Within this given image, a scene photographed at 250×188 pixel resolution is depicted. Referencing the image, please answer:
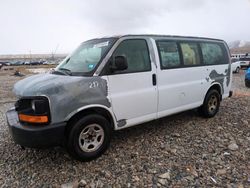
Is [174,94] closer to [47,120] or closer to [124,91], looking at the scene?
[124,91]

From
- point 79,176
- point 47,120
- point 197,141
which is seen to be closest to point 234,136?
point 197,141

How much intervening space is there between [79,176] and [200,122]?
11.2ft

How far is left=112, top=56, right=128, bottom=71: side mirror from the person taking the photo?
138 inches

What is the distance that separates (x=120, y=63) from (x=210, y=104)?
3273mm

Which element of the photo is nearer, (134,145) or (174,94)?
(134,145)

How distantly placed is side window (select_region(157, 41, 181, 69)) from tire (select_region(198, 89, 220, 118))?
147 cm

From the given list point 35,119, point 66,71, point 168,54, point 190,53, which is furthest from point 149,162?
point 190,53

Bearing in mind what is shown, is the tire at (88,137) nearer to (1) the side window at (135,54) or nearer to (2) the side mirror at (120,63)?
(2) the side mirror at (120,63)

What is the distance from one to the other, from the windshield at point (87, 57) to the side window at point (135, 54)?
23cm

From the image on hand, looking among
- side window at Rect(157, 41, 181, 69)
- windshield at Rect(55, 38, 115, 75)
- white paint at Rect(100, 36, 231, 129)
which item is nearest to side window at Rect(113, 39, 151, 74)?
white paint at Rect(100, 36, 231, 129)

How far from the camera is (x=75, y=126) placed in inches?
130

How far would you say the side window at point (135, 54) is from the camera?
3.86m

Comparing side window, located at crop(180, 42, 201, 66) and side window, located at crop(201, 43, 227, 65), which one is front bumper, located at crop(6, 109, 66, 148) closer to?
side window, located at crop(180, 42, 201, 66)

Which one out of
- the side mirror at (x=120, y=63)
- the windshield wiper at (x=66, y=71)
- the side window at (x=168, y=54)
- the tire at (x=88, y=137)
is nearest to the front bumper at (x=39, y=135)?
the tire at (x=88, y=137)
